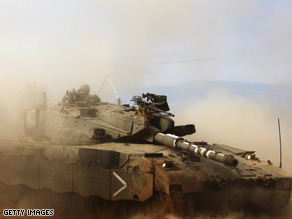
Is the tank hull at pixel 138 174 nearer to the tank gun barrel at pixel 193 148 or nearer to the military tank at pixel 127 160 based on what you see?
the military tank at pixel 127 160

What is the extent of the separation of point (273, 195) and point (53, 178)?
278 inches

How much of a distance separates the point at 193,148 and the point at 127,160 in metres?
1.89

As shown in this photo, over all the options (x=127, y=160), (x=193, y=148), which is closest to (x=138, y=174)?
(x=127, y=160)

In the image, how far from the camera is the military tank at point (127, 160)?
33.2ft

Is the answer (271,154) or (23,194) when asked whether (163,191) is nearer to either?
(23,194)

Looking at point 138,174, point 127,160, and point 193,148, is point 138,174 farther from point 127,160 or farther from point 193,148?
point 193,148

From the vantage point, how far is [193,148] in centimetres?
1053

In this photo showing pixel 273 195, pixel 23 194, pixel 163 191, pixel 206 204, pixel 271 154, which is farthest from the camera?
pixel 271 154

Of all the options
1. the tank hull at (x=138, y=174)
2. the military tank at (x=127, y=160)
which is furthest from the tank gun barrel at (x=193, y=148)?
the tank hull at (x=138, y=174)

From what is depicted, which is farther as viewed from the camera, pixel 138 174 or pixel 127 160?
pixel 127 160

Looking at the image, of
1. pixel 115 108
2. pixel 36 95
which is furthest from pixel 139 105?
pixel 36 95

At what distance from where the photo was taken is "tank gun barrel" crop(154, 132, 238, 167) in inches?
384

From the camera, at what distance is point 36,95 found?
27.5m

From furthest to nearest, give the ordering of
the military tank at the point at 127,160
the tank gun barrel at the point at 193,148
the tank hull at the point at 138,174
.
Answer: the military tank at the point at 127,160
the tank hull at the point at 138,174
the tank gun barrel at the point at 193,148
